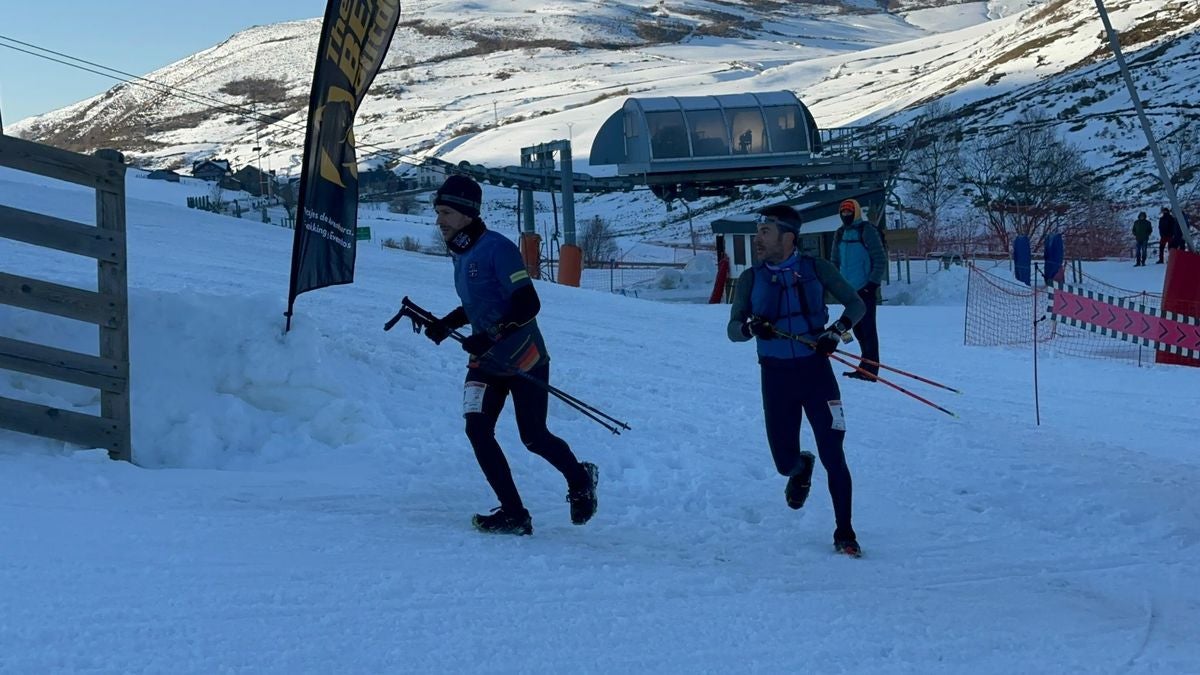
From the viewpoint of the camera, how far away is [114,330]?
606 centimetres

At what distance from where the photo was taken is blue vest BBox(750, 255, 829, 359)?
5676 millimetres

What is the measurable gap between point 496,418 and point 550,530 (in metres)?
0.73

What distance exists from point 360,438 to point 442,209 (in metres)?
2.23

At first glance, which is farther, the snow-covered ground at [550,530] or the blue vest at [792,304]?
the blue vest at [792,304]

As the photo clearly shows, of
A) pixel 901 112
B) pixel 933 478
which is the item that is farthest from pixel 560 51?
pixel 933 478

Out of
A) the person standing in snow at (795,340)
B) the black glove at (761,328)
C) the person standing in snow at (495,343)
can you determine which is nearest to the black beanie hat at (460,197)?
the person standing in snow at (495,343)

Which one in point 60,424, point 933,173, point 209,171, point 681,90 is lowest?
point 60,424

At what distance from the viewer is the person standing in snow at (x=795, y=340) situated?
5.64m

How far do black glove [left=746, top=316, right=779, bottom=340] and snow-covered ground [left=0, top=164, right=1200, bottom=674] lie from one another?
105 centimetres

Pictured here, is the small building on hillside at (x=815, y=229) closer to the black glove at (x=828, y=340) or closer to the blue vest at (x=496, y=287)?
the black glove at (x=828, y=340)

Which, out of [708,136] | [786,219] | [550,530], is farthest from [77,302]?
[708,136]

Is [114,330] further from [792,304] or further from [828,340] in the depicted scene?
[828,340]

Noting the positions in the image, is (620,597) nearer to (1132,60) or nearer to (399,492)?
(399,492)

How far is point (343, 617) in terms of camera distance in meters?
4.14
